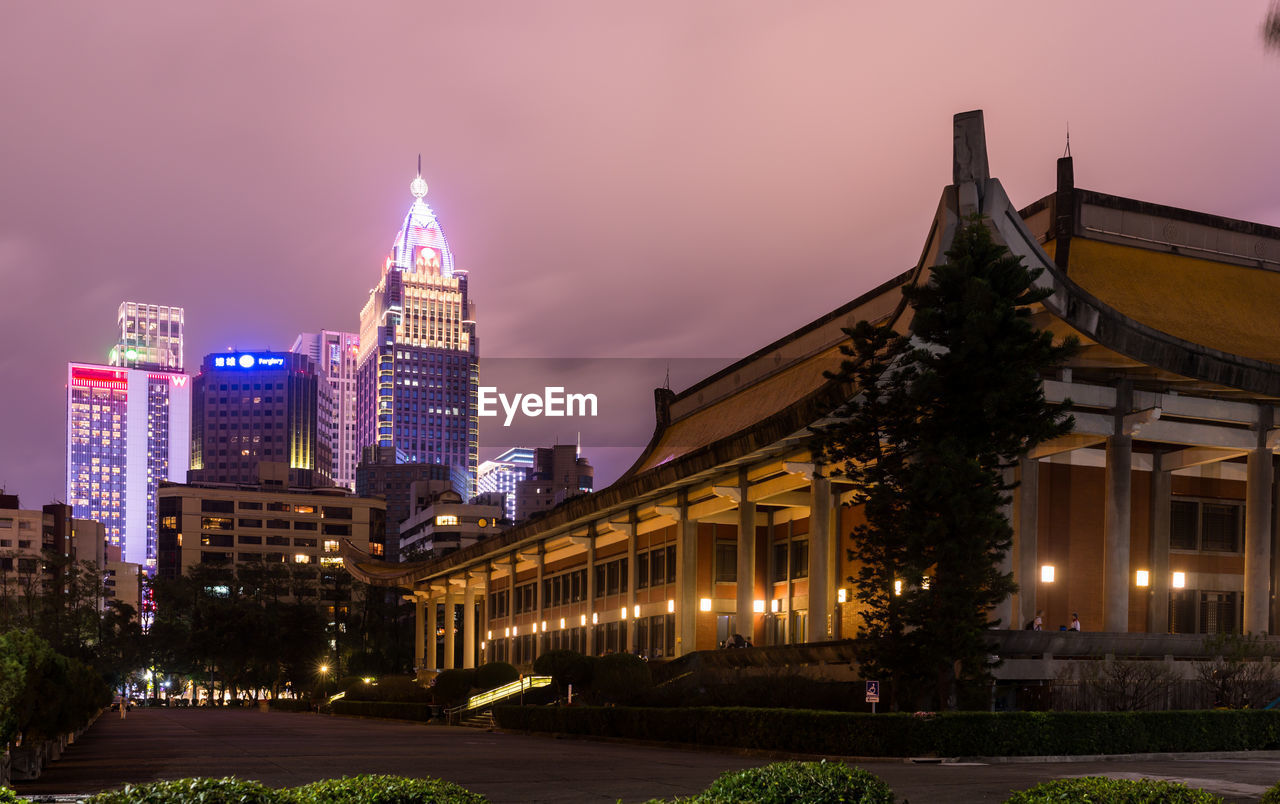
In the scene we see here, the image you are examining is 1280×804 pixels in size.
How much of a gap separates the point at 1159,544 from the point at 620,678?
1728cm

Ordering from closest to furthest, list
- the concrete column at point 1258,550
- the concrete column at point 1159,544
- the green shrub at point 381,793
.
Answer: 1. the green shrub at point 381,793
2. the concrete column at point 1258,550
3. the concrete column at point 1159,544

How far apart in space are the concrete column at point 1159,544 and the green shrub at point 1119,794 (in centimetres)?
3227

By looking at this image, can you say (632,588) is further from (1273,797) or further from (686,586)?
(1273,797)

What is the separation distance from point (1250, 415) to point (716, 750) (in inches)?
727

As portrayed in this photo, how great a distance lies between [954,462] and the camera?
92.7 feet

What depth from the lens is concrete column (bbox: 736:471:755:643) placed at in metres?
46.2

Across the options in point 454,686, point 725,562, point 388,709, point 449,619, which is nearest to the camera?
point 725,562

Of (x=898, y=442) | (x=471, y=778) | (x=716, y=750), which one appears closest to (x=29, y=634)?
(x=471, y=778)

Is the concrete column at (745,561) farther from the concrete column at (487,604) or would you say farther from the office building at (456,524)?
the office building at (456,524)

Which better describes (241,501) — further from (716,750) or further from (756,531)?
(716,750)

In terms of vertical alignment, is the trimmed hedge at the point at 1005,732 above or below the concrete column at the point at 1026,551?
below

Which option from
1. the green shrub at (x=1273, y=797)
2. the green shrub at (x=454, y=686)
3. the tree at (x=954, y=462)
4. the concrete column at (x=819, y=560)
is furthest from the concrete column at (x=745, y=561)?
the green shrub at (x=1273, y=797)

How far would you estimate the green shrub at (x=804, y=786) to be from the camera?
34.6 feet

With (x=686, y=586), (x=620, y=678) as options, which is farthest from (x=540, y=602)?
(x=620, y=678)
